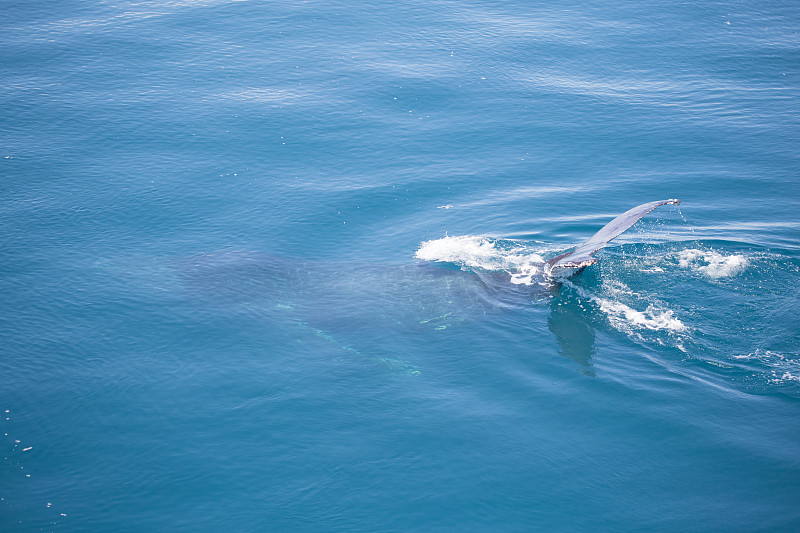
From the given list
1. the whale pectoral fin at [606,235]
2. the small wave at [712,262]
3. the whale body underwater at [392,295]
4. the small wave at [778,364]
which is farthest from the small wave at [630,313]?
the whale pectoral fin at [606,235]

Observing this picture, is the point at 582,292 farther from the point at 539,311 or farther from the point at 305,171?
the point at 305,171

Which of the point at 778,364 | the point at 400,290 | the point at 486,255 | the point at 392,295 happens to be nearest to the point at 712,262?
the point at 778,364

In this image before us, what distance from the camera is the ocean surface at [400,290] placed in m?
27.0

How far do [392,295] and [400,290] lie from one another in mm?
661

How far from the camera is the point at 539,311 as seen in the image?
117 feet

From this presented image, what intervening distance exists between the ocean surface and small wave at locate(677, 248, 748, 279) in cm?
22

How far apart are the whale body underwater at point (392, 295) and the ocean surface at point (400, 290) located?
0.60 feet

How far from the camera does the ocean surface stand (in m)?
27.0

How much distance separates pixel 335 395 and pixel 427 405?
442 centimetres

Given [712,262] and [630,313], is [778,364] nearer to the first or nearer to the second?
[630,313]

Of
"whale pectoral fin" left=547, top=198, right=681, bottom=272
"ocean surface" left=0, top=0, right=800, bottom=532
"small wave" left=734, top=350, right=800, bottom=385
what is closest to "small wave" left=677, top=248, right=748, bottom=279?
"ocean surface" left=0, top=0, right=800, bottom=532

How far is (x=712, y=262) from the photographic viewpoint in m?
37.8

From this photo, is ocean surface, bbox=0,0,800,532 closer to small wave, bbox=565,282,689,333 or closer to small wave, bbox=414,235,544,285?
small wave, bbox=565,282,689,333

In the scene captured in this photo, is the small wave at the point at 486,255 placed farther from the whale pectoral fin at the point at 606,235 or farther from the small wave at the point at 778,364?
the small wave at the point at 778,364
